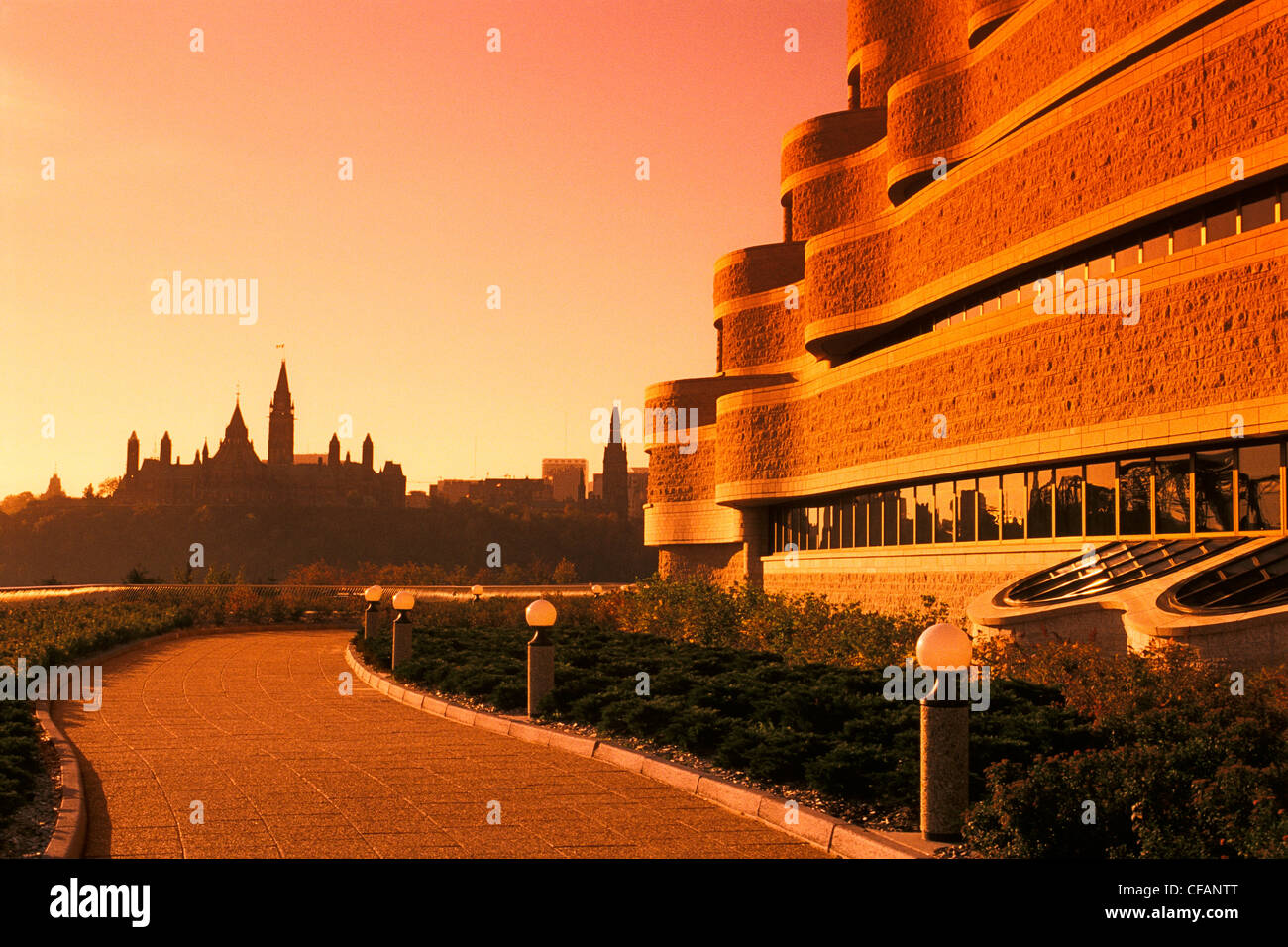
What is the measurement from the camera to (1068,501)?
23391 mm

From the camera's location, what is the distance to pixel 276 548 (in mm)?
120625

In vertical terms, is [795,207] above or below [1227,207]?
above

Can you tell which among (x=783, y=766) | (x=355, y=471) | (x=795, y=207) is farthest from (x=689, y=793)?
(x=355, y=471)

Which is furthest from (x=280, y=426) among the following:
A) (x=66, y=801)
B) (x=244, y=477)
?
(x=66, y=801)

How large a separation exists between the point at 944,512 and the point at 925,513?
0.93m

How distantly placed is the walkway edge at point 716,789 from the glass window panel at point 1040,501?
15.0 m

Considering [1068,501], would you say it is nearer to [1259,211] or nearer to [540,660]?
[1259,211]

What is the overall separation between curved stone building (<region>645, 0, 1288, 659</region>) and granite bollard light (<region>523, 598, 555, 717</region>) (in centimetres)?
992

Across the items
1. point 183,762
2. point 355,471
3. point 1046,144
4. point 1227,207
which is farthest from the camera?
point 355,471

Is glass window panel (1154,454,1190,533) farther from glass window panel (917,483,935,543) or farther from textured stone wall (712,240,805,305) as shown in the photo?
textured stone wall (712,240,805,305)

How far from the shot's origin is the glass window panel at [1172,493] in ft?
66.6

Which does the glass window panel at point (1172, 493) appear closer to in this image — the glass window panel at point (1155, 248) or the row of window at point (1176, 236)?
the row of window at point (1176, 236)
